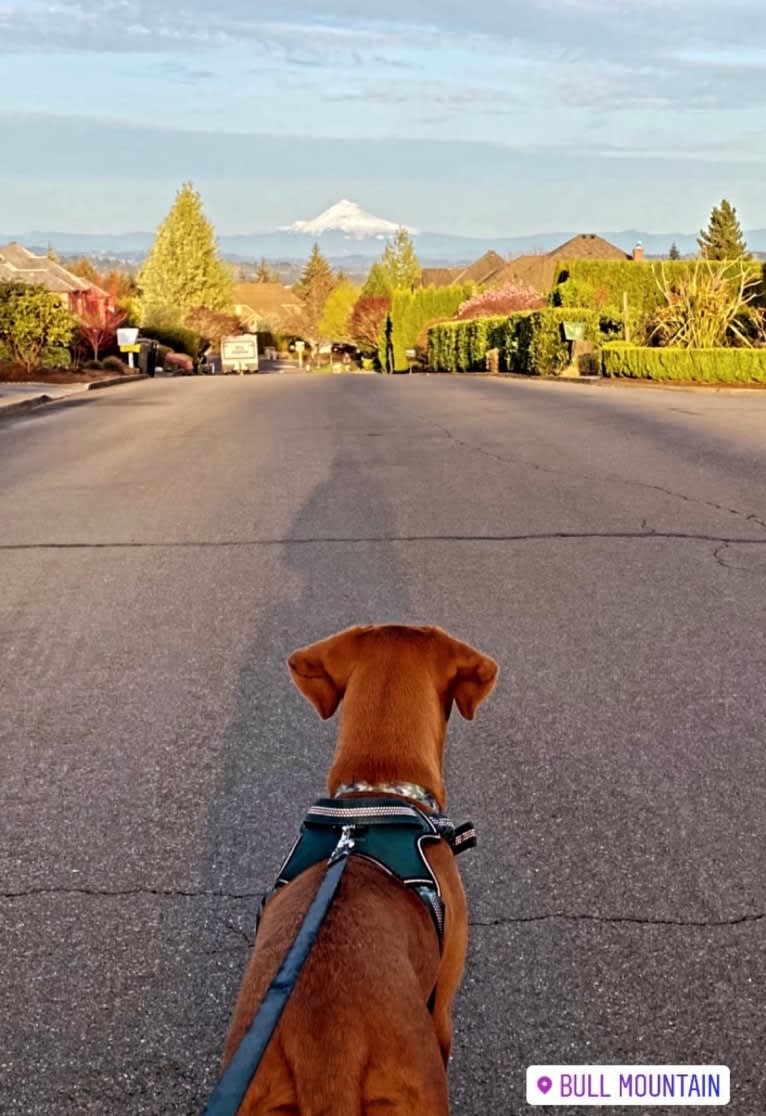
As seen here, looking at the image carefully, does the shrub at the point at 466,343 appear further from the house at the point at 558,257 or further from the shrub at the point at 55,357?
the house at the point at 558,257

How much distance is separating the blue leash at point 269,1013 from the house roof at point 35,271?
8307 cm

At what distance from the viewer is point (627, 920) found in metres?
3.66

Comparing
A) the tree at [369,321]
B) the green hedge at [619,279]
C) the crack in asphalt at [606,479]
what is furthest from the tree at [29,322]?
the tree at [369,321]

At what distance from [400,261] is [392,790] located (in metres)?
126

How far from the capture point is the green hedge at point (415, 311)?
3017 inches

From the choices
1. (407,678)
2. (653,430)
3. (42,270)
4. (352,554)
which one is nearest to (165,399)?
(653,430)

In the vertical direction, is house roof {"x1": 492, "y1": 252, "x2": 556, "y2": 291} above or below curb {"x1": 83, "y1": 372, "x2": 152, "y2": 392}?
above

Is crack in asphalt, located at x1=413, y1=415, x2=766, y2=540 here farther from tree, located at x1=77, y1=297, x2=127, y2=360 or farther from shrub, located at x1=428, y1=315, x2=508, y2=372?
tree, located at x1=77, y1=297, x2=127, y2=360

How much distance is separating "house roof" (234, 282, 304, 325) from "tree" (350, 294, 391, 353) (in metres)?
78.2

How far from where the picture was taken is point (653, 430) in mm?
16812

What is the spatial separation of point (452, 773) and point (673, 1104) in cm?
191

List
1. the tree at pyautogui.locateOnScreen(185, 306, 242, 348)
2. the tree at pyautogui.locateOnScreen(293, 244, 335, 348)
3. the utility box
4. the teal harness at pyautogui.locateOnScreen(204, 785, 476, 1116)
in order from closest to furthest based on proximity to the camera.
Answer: the teal harness at pyautogui.locateOnScreen(204, 785, 476, 1116), the utility box, the tree at pyautogui.locateOnScreen(185, 306, 242, 348), the tree at pyautogui.locateOnScreen(293, 244, 335, 348)

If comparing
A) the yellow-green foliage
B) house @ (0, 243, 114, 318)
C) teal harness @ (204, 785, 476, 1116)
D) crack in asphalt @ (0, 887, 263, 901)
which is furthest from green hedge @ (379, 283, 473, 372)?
teal harness @ (204, 785, 476, 1116)

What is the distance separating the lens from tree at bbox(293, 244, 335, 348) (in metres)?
147
